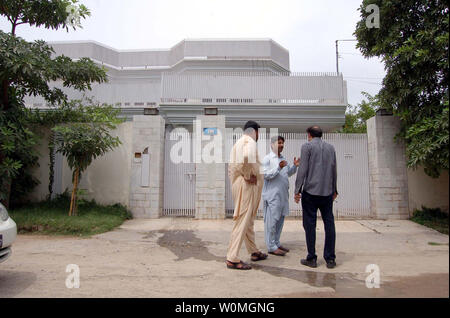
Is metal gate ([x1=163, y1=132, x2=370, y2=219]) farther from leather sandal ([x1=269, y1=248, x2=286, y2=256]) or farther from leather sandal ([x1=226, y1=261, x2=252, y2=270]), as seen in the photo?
leather sandal ([x1=226, y1=261, x2=252, y2=270])

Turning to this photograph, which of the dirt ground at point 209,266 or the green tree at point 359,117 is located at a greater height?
the green tree at point 359,117

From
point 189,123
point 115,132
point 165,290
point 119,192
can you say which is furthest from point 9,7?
point 165,290

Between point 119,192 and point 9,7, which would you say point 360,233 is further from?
point 9,7

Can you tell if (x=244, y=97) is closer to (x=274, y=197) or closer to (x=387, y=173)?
(x=387, y=173)

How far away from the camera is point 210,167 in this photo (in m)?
6.69

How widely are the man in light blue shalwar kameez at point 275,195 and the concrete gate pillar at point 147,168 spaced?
11.5 ft

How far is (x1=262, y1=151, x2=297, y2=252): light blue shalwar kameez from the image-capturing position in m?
3.86

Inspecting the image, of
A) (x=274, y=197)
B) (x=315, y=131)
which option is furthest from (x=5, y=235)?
(x=315, y=131)

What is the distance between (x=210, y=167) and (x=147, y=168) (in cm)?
152

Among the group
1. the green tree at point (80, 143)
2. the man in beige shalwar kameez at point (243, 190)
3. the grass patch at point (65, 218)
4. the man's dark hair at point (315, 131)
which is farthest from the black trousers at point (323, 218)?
the green tree at point (80, 143)

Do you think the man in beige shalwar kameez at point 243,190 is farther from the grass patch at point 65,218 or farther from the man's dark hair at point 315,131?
the grass patch at point 65,218

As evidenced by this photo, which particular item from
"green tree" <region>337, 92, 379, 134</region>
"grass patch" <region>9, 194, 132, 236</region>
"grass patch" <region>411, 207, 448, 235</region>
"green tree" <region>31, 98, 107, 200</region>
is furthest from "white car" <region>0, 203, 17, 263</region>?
"green tree" <region>337, 92, 379, 134</region>

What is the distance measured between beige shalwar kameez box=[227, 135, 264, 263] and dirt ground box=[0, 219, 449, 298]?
14.2 inches

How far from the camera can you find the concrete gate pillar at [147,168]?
6.65 meters
